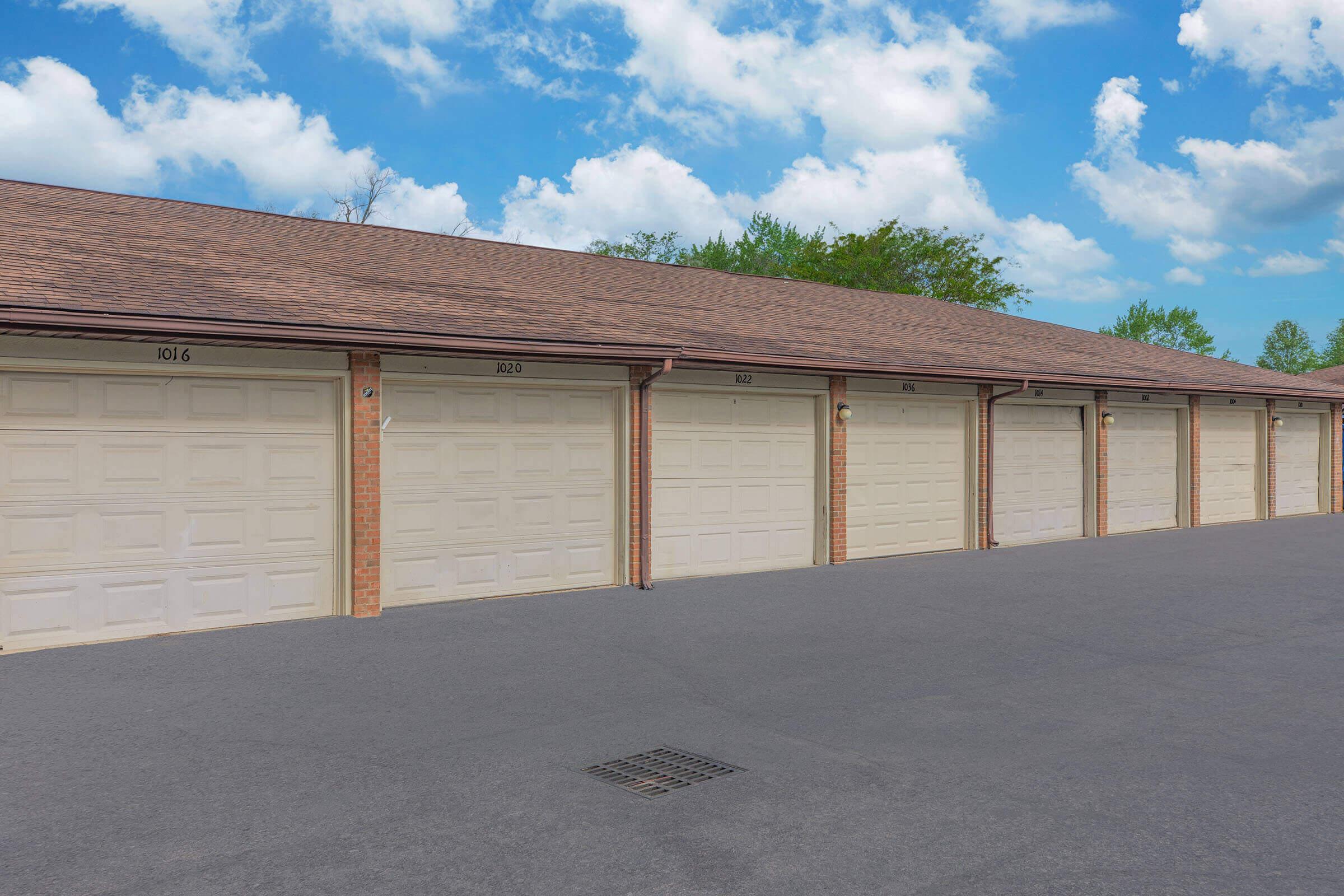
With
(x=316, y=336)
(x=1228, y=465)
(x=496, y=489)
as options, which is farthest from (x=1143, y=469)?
(x=316, y=336)

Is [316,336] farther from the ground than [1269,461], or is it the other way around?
[316,336]

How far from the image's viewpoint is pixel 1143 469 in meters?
20.2

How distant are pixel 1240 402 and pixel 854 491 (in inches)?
489

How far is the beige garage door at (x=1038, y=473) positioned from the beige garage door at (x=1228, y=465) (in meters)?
4.51

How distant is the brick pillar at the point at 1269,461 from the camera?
23.0 metres

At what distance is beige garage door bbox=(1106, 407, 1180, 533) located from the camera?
19.6 meters

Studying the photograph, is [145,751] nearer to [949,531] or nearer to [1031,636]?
[1031,636]

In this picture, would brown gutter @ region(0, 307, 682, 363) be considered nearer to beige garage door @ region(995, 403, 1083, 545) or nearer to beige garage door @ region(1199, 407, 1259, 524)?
beige garage door @ region(995, 403, 1083, 545)

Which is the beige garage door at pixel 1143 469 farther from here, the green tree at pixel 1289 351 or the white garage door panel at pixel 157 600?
the green tree at pixel 1289 351

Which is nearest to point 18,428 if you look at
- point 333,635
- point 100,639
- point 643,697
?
point 100,639

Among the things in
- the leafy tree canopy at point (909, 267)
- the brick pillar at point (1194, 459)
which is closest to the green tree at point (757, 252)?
the leafy tree canopy at point (909, 267)

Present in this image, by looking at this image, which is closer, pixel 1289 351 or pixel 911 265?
pixel 911 265

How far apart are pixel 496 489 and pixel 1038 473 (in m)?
10.7

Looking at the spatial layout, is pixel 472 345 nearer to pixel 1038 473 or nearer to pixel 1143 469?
pixel 1038 473
